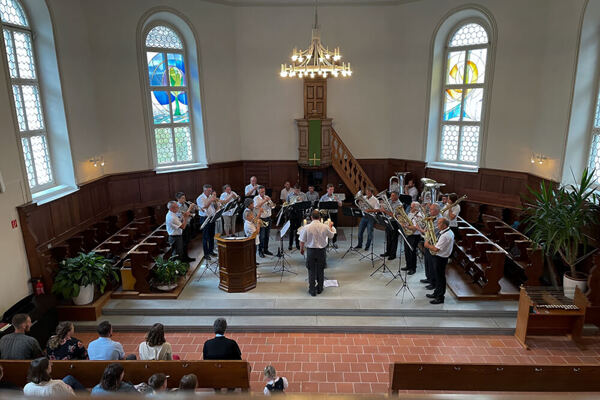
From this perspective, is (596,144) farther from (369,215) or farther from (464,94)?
(369,215)

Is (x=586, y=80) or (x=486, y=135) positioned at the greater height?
(x=586, y=80)

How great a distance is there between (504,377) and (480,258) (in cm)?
409

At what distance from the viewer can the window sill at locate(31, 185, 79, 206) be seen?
817 centimetres

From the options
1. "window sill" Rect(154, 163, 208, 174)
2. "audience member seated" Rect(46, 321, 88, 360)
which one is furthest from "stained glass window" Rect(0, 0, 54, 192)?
"audience member seated" Rect(46, 321, 88, 360)

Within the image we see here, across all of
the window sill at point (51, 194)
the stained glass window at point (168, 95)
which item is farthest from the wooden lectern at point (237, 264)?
the stained glass window at point (168, 95)

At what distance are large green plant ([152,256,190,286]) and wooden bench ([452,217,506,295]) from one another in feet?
19.5

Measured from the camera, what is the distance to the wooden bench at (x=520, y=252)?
25.7 ft

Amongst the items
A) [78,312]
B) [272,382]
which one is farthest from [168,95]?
[272,382]

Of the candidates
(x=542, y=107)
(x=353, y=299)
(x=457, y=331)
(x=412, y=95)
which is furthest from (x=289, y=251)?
(x=542, y=107)

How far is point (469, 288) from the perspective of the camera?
8.30 m

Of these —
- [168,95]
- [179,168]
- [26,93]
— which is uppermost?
[168,95]

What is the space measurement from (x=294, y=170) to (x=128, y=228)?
545 centimetres

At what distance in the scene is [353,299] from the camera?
26.0 ft

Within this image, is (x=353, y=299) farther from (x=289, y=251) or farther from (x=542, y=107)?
(x=542, y=107)
